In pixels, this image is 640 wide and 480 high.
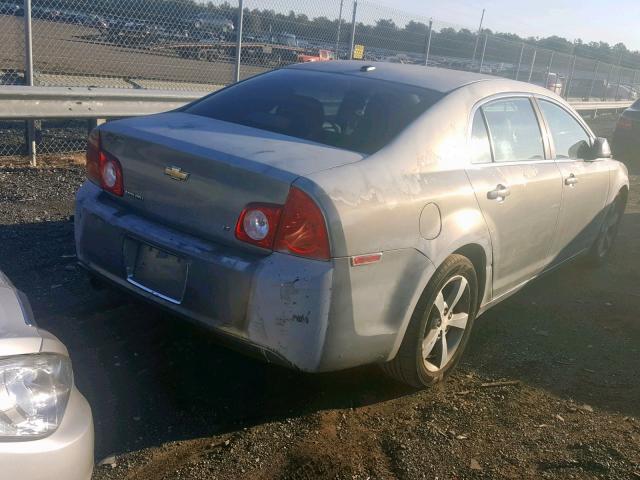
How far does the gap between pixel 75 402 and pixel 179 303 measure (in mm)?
968

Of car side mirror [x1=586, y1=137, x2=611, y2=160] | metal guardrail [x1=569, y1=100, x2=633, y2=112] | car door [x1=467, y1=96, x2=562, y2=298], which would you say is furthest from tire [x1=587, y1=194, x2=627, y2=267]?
metal guardrail [x1=569, y1=100, x2=633, y2=112]

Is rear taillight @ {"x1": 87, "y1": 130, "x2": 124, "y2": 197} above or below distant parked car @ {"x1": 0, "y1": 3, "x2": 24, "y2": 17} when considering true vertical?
below

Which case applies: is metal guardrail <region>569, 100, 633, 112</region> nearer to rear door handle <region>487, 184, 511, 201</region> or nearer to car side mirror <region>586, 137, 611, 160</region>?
car side mirror <region>586, 137, 611, 160</region>

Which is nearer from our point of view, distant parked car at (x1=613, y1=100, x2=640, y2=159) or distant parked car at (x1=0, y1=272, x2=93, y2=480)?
distant parked car at (x1=0, y1=272, x2=93, y2=480)

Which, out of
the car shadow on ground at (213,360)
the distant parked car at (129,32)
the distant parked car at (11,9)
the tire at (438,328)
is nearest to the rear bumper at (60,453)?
the car shadow on ground at (213,360)

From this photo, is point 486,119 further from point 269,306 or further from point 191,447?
point 191,447

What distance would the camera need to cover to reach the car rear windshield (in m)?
3.56

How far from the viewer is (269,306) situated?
2.88 metres

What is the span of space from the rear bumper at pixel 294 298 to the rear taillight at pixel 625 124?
1165cm

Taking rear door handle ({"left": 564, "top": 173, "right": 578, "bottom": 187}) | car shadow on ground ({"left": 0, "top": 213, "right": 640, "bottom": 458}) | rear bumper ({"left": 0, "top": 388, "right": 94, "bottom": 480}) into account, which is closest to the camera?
rear bumper ({"left": 0, "top": 388, "right": 94, "bottom": 480})

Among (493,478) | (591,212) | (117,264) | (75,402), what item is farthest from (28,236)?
(591,212)

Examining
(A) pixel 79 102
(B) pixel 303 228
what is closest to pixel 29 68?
(A) pixel 79 102

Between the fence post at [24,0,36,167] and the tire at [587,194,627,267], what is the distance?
5636 millimetres

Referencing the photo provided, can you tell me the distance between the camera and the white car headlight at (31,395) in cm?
190
